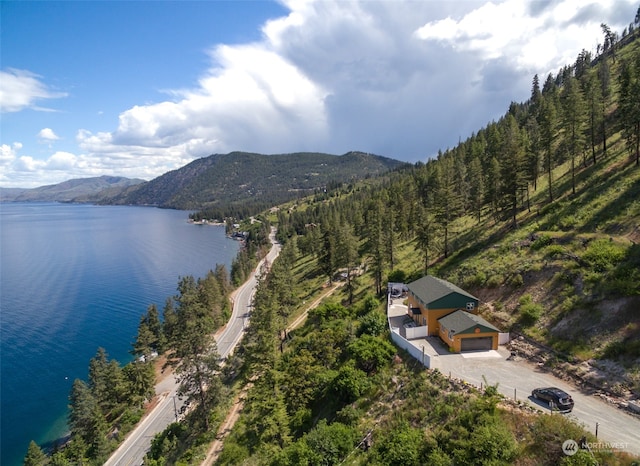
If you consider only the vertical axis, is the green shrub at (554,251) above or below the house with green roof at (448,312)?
above

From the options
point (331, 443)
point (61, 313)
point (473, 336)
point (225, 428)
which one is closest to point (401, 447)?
point (331, 443)

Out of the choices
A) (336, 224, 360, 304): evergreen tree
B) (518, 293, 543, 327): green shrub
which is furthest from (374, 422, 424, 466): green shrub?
(336, 224, 360, 304): evergreen tree

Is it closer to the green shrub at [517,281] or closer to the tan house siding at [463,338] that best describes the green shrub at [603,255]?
the green shrub at [517,281]

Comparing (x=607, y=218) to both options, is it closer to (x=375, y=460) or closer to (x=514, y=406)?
(x=514, y=406)

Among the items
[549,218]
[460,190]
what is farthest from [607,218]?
[460,190]

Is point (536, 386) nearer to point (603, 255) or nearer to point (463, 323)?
point (463, 323)

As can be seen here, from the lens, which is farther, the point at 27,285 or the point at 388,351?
the point at 27,285

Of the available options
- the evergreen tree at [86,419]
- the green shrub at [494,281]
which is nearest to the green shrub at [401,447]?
the green shrub at [494,281]
